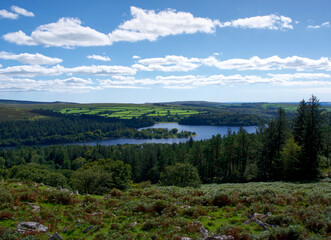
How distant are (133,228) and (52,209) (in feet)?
20.0

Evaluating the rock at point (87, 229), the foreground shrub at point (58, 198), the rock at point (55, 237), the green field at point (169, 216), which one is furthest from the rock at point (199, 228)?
the foreground shrub at point (58, 198)

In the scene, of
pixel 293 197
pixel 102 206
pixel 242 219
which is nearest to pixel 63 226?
pixel 102 206

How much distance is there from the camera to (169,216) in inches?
524

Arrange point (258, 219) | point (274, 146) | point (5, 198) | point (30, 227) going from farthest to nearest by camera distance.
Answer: point (274, 146) < point (5, 198) < point (258, 219) < point (30, 227)

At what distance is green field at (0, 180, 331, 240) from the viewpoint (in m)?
10.2

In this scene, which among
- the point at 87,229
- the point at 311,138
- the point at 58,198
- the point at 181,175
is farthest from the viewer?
the point at 311,138

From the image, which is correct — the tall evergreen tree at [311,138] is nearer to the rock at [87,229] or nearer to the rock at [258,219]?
the rock at [258,219]

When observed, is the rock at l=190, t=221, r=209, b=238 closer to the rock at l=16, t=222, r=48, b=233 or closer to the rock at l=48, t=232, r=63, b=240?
the rock at l=48, t=232, r=63, b=240

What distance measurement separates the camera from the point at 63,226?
11781mm

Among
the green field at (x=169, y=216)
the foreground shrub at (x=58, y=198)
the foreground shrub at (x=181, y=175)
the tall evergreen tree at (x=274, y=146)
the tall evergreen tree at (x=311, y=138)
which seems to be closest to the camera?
the green field at (x=169, y=216)

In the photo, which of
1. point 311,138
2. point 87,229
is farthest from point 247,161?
point 87,229

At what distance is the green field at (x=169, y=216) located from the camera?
1020 cm

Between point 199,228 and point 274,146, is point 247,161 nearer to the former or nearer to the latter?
point 274,146

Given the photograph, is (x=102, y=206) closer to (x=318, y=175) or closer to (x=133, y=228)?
(x=133, y=228)
